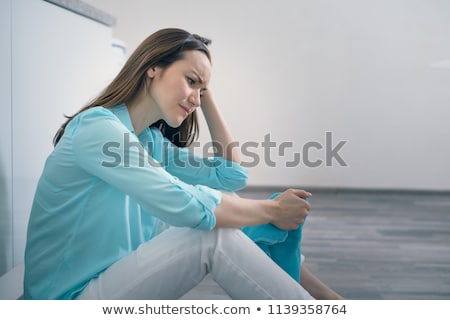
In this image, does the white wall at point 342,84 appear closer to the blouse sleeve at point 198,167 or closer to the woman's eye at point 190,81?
the blouse sleeve at point 198,167

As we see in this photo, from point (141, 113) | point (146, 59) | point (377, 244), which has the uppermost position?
point (146, 59)

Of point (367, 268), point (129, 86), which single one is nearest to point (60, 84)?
point (129, 86)

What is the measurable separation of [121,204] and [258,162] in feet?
5.71

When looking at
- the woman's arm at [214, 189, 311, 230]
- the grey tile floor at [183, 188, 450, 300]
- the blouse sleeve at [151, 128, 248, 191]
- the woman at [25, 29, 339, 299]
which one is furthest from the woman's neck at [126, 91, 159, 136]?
the grey tile floor at [183, 188, 450, 300]

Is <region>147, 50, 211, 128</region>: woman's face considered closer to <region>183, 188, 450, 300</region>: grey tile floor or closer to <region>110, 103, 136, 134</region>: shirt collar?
<region>110, 103, 136, 134</region>: shirt collar

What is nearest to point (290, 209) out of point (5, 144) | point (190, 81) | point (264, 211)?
point (264, 211)

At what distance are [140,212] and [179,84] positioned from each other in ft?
0.94

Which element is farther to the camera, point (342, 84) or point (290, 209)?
point (342, 84)

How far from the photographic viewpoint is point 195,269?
89 centimetres

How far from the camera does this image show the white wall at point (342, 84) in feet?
8.22

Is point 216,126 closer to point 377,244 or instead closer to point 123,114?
Result: point 123,114

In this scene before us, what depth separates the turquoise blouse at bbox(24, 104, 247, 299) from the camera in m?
0.87

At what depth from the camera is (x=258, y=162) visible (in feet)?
8.80

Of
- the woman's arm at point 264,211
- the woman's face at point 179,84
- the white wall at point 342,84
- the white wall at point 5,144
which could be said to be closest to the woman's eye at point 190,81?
the woman's face at point 179,84
